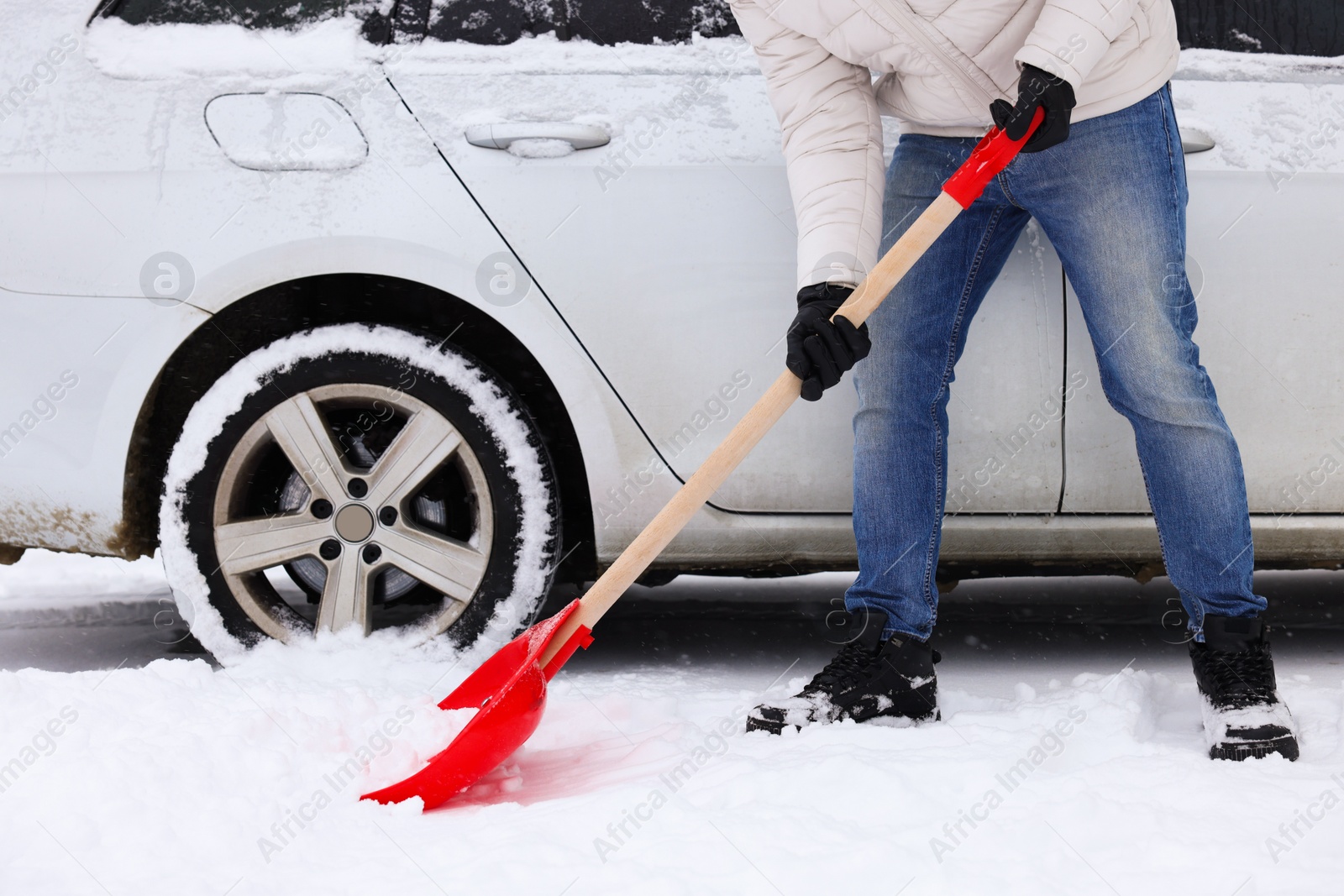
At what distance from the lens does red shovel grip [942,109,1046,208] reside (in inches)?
61.3

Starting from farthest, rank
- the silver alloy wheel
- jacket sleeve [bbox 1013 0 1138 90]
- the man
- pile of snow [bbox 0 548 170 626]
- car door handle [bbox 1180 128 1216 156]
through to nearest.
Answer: pile of snow [bbox 0 548 170 626], the silver alloy wheel, car door handle [bbox 1180 128 1216 156], the man, jacket sleeve [bbox 1013 0 1138 90]

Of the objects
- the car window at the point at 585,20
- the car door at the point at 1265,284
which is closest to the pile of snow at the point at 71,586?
the car window at the point at 585,20

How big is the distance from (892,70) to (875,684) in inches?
40.5

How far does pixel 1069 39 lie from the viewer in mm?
1501

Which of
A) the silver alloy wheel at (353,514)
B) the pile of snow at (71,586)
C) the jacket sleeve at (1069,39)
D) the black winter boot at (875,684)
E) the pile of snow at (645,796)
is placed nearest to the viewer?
the pile of snow at (645,796)

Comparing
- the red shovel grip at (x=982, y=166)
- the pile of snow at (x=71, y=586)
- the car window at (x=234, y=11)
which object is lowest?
the pile of snow at (x=71, y=586)

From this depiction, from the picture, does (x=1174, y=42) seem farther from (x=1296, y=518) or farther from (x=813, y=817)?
(x=813, y=817)

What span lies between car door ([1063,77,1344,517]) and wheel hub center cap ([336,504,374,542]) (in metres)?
1.32

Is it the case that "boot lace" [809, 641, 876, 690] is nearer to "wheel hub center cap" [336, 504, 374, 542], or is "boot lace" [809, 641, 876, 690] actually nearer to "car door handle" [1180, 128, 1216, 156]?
"wheel hub center cap" [336, 504, 374, 542]

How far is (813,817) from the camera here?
A: 134 centimetres

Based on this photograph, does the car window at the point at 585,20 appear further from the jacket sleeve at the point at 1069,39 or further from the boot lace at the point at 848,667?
the boot lace at the point at 848,667

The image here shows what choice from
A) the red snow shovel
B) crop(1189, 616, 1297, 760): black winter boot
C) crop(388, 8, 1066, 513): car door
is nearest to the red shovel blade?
the red snow shovel

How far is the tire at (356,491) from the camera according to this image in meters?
1.97

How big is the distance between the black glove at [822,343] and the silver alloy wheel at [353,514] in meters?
0.68
